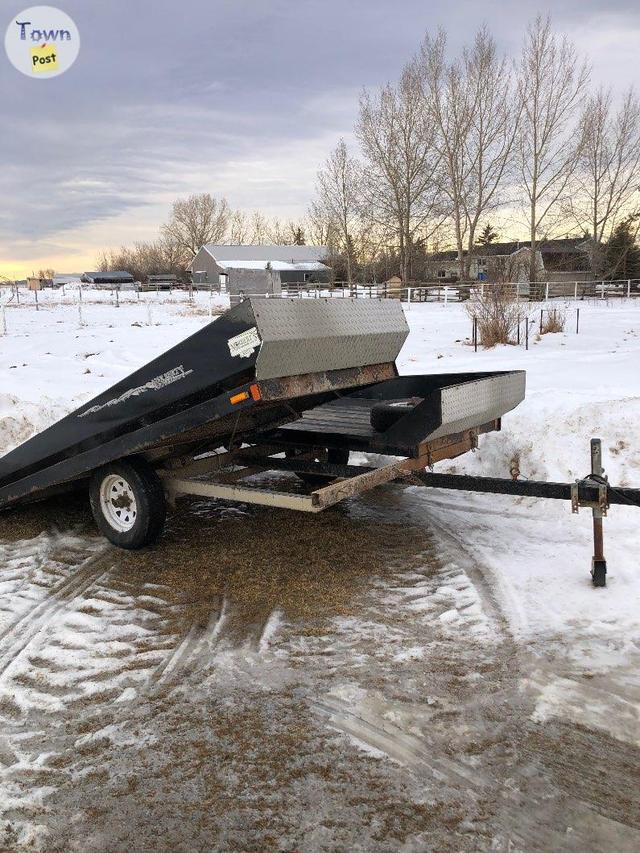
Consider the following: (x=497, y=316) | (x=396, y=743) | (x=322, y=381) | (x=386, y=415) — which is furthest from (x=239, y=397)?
(x=497, y=316)

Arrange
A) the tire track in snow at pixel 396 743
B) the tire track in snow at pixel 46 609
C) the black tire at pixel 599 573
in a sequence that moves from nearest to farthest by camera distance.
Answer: the tire track in snow at pixel 396 743 < the tire track in snow at pixel 46 609 < the black tire at pixel 599 573

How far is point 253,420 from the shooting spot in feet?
18.2

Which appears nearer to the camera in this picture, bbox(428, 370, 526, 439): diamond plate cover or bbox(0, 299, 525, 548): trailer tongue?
bbox(0, 299, 525, 548): trailer tongue

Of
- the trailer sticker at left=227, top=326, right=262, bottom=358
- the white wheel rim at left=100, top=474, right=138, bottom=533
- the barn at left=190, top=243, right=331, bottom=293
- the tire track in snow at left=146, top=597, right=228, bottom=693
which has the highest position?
the barn at left=190, top=243, right=331, bottom=293

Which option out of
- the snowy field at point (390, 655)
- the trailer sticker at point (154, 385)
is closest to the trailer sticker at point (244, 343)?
the trailer sticker at point (154, 385)

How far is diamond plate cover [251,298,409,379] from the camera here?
4227 millimetres

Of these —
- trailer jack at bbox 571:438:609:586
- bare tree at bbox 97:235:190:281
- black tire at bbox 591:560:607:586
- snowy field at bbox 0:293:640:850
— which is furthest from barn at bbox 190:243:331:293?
black tire at bbox 591:560:607:586

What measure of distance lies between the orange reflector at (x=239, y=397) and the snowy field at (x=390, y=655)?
127 centimetres

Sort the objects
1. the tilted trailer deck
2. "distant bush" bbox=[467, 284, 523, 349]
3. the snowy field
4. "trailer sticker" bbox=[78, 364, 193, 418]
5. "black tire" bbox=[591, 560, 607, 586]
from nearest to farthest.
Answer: the snowy field
the tilted trailer deck
"black tire" bbox=[591, 560, 607, 586]
"trailer sticker" bbox=[78, 364, 193, 418]
"distant bush" bbox=[467, 284, 523, 349]

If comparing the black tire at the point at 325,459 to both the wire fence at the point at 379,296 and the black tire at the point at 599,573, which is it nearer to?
the black tire at the point at 599,573

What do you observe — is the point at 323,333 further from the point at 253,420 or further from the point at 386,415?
the point at 253,420

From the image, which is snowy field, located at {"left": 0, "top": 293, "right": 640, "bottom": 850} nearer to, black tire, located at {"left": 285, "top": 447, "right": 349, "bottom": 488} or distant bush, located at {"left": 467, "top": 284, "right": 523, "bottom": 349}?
black tire, located at {"left": 285, "top": 447, "right": 349, "bottom": 488}

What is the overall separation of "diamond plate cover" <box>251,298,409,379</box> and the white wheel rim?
5.92 ft

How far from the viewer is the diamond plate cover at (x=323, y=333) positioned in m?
4.23
